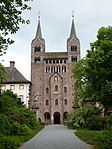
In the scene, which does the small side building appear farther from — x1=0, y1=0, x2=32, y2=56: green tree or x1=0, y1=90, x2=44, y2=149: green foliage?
x1=0, y1=0, x2=32, y2=56: green tree

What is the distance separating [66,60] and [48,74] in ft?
22.5

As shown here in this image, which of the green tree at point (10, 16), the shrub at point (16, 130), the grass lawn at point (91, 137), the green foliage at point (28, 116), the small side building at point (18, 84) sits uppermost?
the small side building at point (18, 84)

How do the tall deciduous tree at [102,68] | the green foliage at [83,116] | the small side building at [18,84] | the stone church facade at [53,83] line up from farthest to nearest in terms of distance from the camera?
the stone church facade at [53,83]
the small side building at [18,84]
the green foliage at [83,116]
the tall deciduous tree at [102,68]

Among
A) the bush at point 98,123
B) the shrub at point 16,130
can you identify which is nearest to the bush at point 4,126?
the shrub at point 16,130

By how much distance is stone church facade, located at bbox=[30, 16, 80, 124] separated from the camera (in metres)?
89.2

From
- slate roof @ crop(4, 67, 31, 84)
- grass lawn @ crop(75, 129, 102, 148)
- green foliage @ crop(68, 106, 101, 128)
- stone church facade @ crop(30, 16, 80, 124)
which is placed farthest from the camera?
stone church facade @ crop(30, 16, 80, 124)

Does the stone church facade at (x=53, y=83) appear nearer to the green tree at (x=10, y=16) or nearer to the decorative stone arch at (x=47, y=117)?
the decorative stone arch at (x=47, y=117)

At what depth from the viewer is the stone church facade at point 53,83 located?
8919 centimetres

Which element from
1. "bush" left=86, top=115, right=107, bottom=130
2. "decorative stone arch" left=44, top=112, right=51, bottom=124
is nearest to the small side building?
"decorative stone arch" left=44, top=112, right=51, bottom=124

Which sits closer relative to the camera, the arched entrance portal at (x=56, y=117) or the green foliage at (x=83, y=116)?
the green foliage at (x=83, y=116)

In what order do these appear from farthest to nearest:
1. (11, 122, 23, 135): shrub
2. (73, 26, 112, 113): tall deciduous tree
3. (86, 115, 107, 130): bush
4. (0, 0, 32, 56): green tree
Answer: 1. (73, 26, 112, 113): tall deciduous tree
2. (86, 115, 107, 130): bush
3. (11, 122, 23, 135): shrub
4. (0, 0, 32, 56): green tree

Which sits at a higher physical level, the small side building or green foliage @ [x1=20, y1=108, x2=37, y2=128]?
the small side building

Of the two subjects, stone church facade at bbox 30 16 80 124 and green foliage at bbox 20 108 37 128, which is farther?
stone church facade at bbox 30 16 80 124

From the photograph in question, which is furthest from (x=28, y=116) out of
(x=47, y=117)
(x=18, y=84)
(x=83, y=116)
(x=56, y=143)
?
(x=47, y=117)
